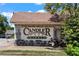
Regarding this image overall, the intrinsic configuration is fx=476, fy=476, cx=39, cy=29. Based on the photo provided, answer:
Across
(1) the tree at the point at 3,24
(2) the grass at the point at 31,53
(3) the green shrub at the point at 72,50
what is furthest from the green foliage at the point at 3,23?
(3) the green shrub at the point at 72,50

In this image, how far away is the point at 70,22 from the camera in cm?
607

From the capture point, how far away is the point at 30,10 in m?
6.06

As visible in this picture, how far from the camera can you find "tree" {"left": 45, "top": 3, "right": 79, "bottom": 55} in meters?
6.04

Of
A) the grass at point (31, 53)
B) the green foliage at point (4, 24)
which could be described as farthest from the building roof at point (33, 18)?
the grass at point (31, 53)

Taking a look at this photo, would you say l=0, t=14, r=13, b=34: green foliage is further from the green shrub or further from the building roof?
the green shrub

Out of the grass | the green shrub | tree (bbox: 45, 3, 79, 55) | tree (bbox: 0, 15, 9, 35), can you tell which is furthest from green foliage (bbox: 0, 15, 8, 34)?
the green shrub

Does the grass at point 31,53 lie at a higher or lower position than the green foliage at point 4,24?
lower

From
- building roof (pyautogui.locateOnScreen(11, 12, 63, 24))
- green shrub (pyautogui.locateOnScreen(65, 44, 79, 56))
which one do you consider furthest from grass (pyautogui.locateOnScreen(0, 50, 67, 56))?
building roof (pyautogui.locateOnScreen(11, 12, 63, 24))

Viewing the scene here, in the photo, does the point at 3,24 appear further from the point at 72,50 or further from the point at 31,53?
the point at 72,50

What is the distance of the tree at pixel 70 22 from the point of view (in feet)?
19.8

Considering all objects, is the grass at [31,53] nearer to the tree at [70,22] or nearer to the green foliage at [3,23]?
the tree at [70,22]

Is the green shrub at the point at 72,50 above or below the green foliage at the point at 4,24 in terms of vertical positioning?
below

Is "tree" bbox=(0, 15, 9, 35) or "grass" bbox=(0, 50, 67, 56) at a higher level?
"tree" bbox=(0, 15, 9, 35)

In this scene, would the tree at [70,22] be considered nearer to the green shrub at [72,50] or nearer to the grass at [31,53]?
the green shrub at [72,50]
